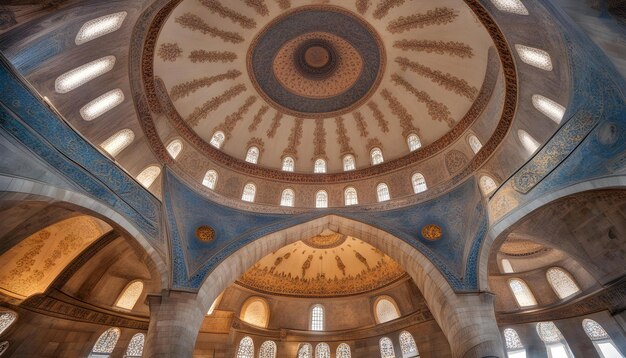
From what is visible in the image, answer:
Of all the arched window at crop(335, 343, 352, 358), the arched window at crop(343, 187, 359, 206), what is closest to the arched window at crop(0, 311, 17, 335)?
the arched window at crop(343, 187, 359, 206)

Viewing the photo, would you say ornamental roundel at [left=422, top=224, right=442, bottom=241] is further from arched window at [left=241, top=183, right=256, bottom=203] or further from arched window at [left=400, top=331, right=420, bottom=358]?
arched window at [left=241, top=183, right=256, bottom=203]

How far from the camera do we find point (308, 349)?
14.0 m

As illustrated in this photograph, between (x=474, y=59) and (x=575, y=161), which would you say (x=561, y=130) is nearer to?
(x=575, y=161)

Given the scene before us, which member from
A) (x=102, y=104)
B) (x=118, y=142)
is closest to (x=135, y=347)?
(x=118, y=142)

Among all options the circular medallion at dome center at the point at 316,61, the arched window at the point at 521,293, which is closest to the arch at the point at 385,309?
the arched window at the point at 521,293

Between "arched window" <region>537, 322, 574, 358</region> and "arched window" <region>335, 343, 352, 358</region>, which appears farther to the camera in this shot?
"arched window" <region>335, 343, 352, 358</region>

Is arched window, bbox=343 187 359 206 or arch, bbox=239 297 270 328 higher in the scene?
arched window, bbox=343 187 359 206

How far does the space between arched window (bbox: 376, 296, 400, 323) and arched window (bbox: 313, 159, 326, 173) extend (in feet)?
22.0

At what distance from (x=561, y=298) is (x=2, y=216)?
1763 centimetres

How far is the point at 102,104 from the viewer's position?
850 centimetres

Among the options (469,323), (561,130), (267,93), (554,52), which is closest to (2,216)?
(267,93)

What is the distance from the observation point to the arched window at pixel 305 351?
1386 centimetres

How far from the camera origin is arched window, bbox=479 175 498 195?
33.1ft

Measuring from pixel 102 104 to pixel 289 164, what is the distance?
710 centimetres
